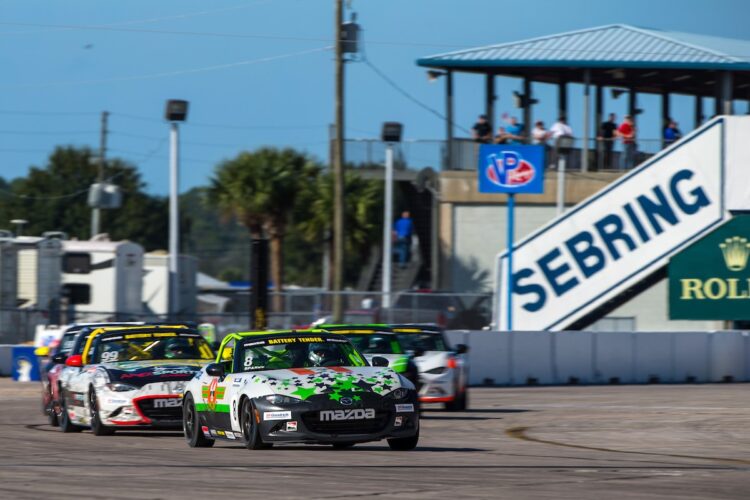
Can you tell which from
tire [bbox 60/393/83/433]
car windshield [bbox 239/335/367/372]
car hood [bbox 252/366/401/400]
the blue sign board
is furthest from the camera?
the blue sign board

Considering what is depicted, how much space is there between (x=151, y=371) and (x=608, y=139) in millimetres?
26130

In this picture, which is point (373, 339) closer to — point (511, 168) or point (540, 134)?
point (511, 168)

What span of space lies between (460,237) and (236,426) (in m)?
31.1

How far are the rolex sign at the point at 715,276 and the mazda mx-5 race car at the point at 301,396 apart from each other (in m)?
21.9

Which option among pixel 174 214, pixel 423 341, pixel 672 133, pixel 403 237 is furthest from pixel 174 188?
pixel 423 341

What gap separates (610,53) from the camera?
138 feet

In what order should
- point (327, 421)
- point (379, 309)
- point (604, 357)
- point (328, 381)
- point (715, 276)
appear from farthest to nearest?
point (715, 276) < point (379, 309) < point (604, 357) < point (328, 381) < point (327, 421)

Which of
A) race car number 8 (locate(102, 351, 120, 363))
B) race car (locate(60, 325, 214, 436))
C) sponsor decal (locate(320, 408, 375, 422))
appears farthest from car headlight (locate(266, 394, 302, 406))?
race car number 8 (locate(102, 351, 120, 363))

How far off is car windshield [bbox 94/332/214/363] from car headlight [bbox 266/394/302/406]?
176 inches

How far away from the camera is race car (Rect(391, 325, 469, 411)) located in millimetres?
21234

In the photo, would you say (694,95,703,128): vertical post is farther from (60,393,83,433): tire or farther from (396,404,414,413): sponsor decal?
(396,404,414,413): sponsor decal

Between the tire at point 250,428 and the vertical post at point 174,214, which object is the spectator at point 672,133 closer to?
the vertical post at point 174,214


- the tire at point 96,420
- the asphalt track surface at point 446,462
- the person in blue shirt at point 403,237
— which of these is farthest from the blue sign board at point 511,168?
the tire at point 96,420

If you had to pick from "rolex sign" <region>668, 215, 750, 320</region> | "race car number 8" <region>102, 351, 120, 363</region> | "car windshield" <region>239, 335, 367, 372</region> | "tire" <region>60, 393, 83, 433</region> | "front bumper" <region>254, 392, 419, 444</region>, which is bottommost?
"tire" <region>60, 393, 83, 433</region>
